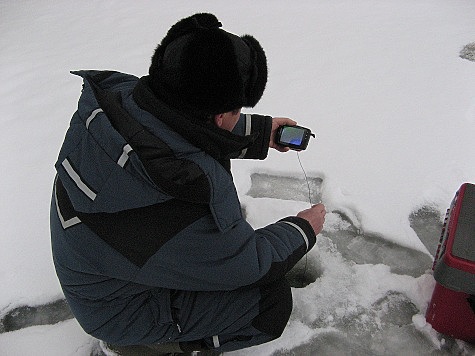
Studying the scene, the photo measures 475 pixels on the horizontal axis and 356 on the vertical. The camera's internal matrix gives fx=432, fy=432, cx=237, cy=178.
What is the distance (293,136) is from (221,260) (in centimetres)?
64

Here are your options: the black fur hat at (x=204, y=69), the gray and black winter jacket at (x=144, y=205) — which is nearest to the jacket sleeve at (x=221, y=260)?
the gray and black winter jacket at (x=144, y=205)

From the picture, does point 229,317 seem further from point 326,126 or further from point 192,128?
point 326,126

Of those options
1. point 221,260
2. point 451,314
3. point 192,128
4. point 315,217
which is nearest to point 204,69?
point 192,128

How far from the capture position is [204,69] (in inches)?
32.1

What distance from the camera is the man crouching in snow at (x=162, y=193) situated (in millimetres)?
849

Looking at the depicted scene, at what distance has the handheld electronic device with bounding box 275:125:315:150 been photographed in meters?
1.47

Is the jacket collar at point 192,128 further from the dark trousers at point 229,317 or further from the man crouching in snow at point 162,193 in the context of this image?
the dark trousers at point 229,317

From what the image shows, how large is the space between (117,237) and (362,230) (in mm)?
1073

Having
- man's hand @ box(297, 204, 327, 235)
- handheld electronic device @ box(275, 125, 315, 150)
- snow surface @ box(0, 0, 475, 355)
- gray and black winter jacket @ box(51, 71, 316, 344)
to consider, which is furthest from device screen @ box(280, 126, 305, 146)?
gray and black winter jacket @ box(51, 71, 316, 344)

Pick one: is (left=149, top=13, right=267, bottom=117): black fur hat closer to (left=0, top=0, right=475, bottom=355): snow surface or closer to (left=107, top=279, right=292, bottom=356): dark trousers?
(left=107, top=279, right=292, bottom=356): dark trousers

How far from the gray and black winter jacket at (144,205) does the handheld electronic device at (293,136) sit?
512mm

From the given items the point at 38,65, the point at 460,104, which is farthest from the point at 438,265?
the point at 38,65

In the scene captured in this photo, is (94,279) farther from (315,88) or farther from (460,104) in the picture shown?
(460,104)

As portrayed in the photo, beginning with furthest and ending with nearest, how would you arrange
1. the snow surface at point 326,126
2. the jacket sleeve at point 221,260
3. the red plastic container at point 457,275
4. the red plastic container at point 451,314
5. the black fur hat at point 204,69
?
the snow surface at point 326,126
the red plastic container at point 451,314
the red plastic container at point 457,275
the jacket sleeve at point 221,260
the black fur hat at point 204,69
